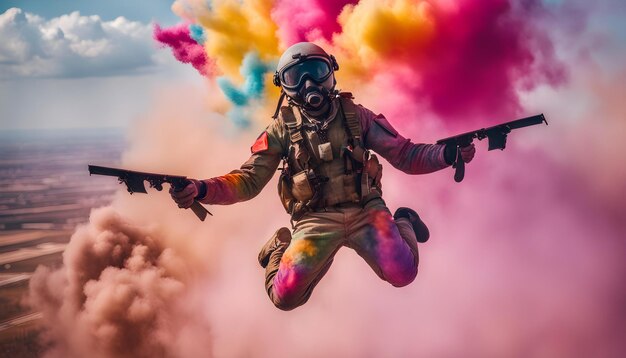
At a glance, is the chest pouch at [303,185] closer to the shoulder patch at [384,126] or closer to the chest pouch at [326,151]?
the chest pouch at [326,151]


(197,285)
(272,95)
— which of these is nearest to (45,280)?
(197,285)

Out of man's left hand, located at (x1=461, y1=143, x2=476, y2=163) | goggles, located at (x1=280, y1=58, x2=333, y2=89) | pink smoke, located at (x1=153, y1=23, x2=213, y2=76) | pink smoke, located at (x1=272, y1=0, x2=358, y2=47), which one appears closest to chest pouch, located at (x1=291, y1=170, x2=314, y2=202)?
goggles, located at (x1=280, y1=58, x2=333, y2=89)

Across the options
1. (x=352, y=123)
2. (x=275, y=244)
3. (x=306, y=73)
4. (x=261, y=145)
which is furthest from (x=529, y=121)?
(x=275, y=244)

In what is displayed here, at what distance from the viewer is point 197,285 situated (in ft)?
119

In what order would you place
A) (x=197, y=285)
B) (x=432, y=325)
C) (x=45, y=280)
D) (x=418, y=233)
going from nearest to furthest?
1. (x=418, y=233)
2. (x=432, y=325)
3. (x=197, y=285)
4. (x=45, y=280)

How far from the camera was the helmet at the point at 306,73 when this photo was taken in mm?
7012

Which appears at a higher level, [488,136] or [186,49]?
[186,49]

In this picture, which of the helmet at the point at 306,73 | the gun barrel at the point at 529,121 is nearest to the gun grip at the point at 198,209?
the helmet at the point at 306,73

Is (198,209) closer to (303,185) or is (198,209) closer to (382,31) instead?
(303,185)

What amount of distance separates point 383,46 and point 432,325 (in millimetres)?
19970

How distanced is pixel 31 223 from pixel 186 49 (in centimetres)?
8530

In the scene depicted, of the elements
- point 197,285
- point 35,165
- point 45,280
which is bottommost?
point 197,285

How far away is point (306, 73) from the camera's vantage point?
7.00 metres

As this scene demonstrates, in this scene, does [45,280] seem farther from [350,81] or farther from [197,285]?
[350,81]
